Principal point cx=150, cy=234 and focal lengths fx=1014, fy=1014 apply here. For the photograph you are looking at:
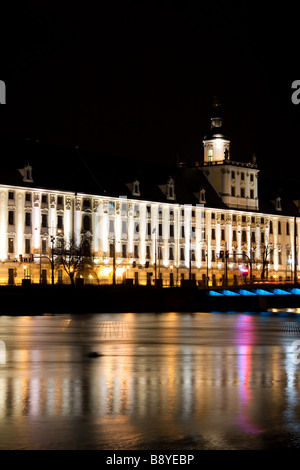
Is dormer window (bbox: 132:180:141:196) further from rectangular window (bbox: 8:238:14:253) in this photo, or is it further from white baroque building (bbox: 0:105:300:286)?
rectangular window (bbox: 8:238:14:253)

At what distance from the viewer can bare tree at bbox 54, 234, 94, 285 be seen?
367 ft

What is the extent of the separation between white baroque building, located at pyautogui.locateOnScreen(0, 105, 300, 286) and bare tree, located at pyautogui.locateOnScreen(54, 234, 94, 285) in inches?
52.2

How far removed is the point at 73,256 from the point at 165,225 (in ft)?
87.3

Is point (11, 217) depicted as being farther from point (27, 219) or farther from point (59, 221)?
point (59, 221)

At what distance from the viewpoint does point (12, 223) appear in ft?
376

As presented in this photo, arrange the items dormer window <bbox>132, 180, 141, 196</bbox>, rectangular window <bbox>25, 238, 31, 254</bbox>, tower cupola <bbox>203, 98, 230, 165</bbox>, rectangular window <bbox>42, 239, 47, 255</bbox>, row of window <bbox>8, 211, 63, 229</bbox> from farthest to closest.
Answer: tower cupola <bbox>203, 98, 230, 165</bbox> < dormer window <bbox>132, 180, 141, 196</bbox> < rectangular window <bbox>42, 239, 47, 255</bbox> < rectangular window <bbox>25, 238, 31, 254</bbox> < row of window <bbox>8, 211, 63, 229</bbox>

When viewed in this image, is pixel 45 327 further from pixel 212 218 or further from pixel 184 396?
pixel 212 218

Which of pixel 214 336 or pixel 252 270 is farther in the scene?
pixel 252 270

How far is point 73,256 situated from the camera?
114 metres

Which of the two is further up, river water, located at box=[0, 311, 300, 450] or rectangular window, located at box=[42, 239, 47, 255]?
rectangular window, located at box=[42, 239, 47, 255]

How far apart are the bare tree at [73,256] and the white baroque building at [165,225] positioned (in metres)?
1.33

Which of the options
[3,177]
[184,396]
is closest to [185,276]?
[3,177]

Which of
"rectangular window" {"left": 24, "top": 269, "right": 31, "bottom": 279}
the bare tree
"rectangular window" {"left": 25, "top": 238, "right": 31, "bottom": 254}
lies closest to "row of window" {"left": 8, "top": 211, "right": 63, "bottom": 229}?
"rectangular window" {"left": 25, "top": 238, "right": 31, "bottom": 254}

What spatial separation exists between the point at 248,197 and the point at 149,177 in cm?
2175
